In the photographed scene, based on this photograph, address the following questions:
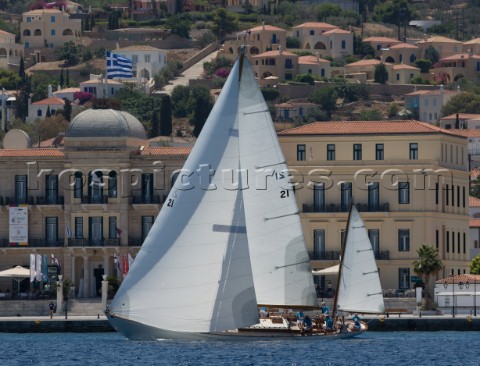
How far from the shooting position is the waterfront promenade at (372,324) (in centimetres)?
9606

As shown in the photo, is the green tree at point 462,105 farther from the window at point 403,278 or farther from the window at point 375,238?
the window at point 403,278

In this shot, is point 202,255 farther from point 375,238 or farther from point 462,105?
point 462,105

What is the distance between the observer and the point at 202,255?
3105 inches

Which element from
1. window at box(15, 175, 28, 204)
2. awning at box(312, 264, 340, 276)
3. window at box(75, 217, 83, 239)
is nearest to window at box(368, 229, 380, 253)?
awning at box(312, 264, 340, 276)

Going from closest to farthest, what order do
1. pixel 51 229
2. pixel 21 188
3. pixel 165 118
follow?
pixel 21 188
pixel 51 229
pixel 165 118

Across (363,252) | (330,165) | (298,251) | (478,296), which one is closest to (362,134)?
(330,165)

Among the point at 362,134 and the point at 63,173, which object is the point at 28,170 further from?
the point at 362,134

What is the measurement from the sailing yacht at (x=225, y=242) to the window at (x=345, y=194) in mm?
30536

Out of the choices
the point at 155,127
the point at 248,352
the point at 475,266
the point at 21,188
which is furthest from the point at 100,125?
the point at 155,127

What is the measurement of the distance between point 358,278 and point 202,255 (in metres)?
12.3

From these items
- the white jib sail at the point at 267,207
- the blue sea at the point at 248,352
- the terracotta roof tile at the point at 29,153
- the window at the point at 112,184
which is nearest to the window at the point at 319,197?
the window at the point at 112,184

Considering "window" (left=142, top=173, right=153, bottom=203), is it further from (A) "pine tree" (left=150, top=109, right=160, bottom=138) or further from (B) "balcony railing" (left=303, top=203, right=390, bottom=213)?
(A) "pine tree" (left=150, top=109, right=160, bottom=138)

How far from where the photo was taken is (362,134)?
111m

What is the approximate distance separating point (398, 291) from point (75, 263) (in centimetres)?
1512
